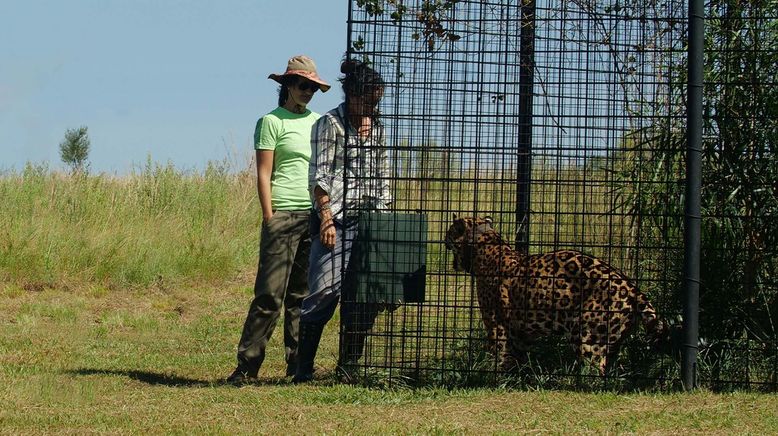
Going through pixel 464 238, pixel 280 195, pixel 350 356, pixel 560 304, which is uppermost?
pixel 280 195

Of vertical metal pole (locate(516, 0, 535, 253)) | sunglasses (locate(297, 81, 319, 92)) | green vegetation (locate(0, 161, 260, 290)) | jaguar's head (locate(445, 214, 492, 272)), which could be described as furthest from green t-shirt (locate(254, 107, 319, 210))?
green vegetation (locate(0, 161, 260, 290))

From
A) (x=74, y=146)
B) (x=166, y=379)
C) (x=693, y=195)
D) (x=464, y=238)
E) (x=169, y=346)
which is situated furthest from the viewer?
(x=74, y=146)

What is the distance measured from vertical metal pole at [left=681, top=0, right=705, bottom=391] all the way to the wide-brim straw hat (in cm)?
229

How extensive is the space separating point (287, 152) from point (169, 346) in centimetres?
278

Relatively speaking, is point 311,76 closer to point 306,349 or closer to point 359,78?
point 359,78

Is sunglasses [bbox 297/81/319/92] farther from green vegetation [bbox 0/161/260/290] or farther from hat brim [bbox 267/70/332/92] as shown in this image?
green vegetation [bbox 0/161/260/290]

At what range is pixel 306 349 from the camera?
734 centimetres

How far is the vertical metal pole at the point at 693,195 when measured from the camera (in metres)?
6.71

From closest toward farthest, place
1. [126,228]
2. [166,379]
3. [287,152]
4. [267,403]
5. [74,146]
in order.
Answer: [267,403] < [287,152] < [166,379] < [126,228] < [74,146]

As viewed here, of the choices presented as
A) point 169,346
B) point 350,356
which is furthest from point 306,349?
point 169,346

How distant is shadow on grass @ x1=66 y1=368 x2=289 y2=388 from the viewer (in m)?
7.55

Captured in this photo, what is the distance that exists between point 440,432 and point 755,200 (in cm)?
276

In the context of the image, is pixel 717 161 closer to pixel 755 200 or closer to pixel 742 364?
pixel 755 200

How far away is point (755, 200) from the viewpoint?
7223mm
